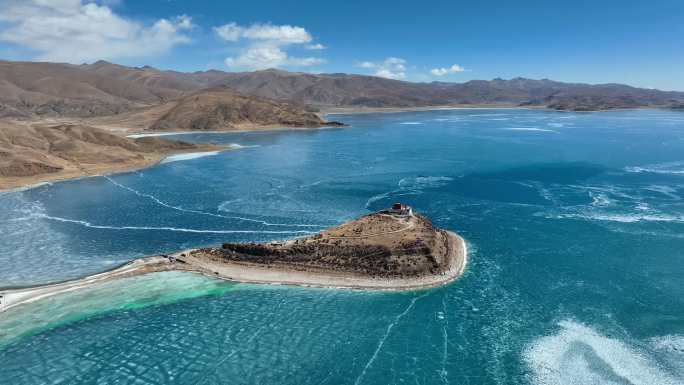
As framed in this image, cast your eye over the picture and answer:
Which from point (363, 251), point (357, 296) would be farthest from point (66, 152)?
point (357, 296)

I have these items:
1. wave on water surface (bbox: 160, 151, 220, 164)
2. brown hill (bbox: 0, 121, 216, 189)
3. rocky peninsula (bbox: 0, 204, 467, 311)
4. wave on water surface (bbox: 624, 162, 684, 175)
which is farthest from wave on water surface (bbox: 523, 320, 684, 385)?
wave on water surface (bbox: 160, 151, 220, 164)

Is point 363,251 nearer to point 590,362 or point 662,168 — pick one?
point 590,362

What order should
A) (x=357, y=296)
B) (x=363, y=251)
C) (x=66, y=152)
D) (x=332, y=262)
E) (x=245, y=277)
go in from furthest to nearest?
(x=66, y=152) < (x=363, y=251) < (x=332, y=262) < (x=245, y=277) < (x=357, y=296)

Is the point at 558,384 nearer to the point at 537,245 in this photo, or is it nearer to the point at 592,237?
the point at 537,245

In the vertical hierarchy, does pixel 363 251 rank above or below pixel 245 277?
above

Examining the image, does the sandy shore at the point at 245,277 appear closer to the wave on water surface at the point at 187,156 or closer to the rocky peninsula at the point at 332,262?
the rocky peninsula at the point at 332,262

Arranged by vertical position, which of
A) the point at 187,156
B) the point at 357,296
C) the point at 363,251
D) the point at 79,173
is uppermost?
the point at 187,156

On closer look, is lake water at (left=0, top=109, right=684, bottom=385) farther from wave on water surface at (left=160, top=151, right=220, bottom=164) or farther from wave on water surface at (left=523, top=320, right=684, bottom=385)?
wave on water surface at (left=160, top=151, right=220, bottom=164)

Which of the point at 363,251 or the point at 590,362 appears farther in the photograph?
the point at 363,251
